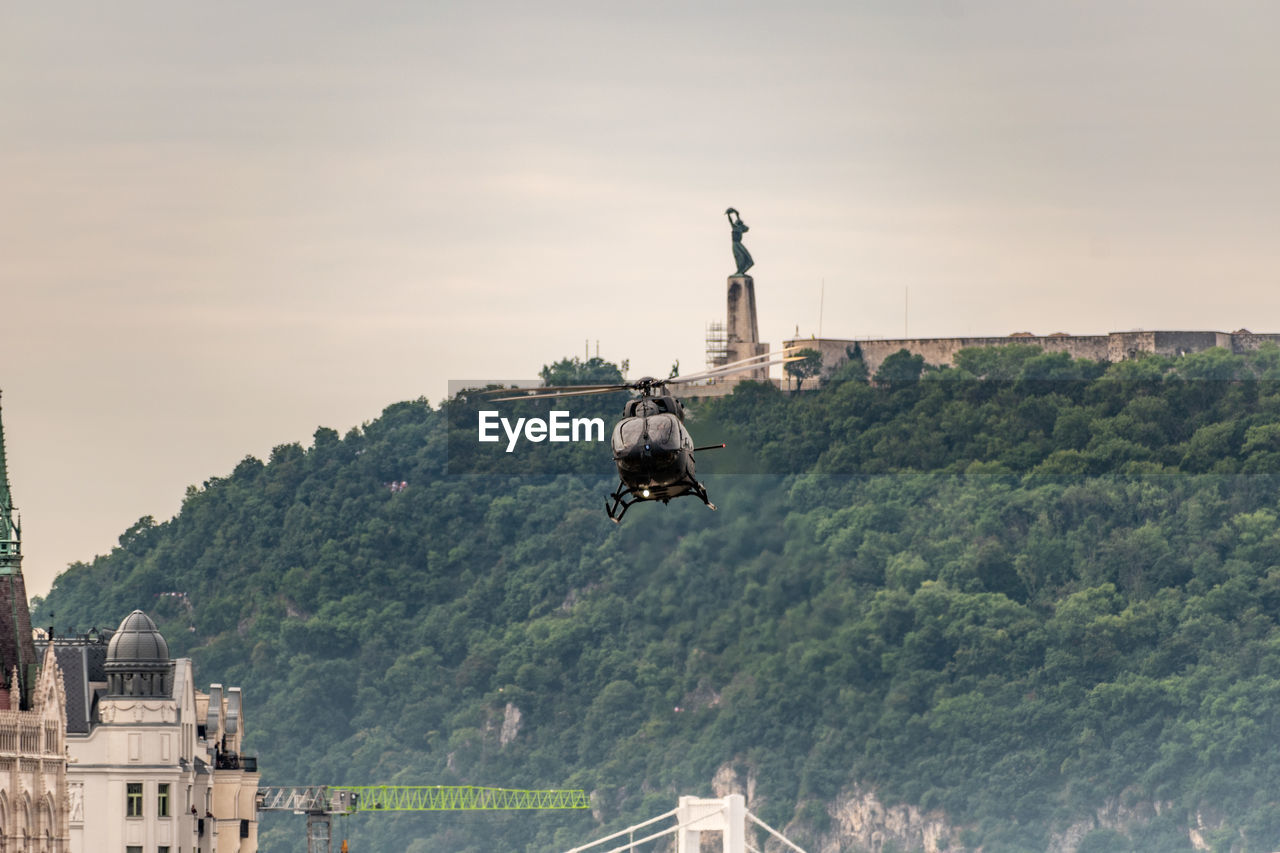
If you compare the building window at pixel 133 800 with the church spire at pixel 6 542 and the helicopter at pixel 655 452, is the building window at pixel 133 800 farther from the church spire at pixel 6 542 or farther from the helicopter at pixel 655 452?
the helicopter at pixel 655 452

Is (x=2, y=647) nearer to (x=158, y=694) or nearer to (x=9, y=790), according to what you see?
(x=9, y=790)

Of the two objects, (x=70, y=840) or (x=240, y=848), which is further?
(x=240, y=848)

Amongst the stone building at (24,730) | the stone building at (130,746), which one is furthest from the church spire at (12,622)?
the stone building at (130,746)

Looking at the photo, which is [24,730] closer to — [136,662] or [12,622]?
[12,622]

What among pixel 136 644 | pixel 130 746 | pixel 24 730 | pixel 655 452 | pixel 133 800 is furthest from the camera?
pixel 136 644

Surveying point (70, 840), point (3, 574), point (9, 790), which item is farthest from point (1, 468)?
Result: point (70, 840)

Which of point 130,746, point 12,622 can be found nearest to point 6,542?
point 12,622
